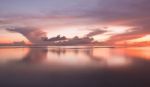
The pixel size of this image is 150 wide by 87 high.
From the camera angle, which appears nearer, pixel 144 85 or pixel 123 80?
pixel 144 85

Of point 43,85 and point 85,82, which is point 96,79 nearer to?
point 85,82

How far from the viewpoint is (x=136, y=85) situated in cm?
1101

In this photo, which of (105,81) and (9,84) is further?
(105,81)

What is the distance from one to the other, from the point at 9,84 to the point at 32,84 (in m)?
1.29

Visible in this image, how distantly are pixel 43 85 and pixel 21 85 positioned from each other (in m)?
1.19

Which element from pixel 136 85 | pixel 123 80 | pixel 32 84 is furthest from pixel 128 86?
pixel 32 84

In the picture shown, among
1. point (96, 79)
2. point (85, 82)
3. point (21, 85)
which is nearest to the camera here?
point (21, 85)

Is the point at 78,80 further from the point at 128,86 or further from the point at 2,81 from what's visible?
the point at 2,81

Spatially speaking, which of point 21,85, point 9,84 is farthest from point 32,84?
point 9,84

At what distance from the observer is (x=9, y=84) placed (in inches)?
432

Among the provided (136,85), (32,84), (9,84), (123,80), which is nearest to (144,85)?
(136,85)

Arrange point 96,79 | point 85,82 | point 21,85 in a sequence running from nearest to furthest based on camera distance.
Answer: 1. point 21,85
2. point 85,82
3. point 96,79

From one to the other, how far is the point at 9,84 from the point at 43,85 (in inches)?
75.6

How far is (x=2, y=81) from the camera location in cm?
1161
